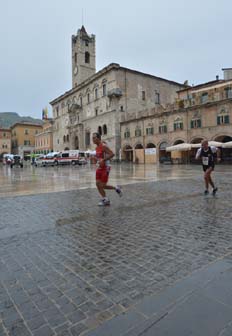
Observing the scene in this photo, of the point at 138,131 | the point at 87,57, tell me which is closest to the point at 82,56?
the point at 87,57

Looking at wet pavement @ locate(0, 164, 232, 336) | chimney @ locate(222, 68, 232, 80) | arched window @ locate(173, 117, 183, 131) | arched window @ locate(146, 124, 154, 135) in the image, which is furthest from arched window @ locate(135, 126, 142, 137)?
wet pavement @ locate(0, 164, 232, 336)

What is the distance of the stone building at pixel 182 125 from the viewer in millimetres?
30281

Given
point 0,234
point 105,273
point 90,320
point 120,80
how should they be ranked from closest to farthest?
1. point 90,320
2. point 105,273
3. point 0,234
4. point 120,80

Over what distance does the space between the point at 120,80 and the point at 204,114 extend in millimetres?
19889

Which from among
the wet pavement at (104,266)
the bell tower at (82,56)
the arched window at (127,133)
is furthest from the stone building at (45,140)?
the wet pavement at (104,266)

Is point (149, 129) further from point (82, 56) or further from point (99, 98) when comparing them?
point (82, 56)

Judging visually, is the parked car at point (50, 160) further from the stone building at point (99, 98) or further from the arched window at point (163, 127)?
the arched window at point (163, 127)

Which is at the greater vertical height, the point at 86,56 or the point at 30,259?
the point at 86,56

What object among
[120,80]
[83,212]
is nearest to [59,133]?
[120,80]

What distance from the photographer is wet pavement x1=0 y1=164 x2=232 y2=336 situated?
1940 millimetres

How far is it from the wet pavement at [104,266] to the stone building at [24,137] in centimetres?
8763

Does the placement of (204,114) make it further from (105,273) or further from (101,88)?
(105,273)

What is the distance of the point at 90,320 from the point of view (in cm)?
192

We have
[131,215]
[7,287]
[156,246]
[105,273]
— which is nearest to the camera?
[7,287]
